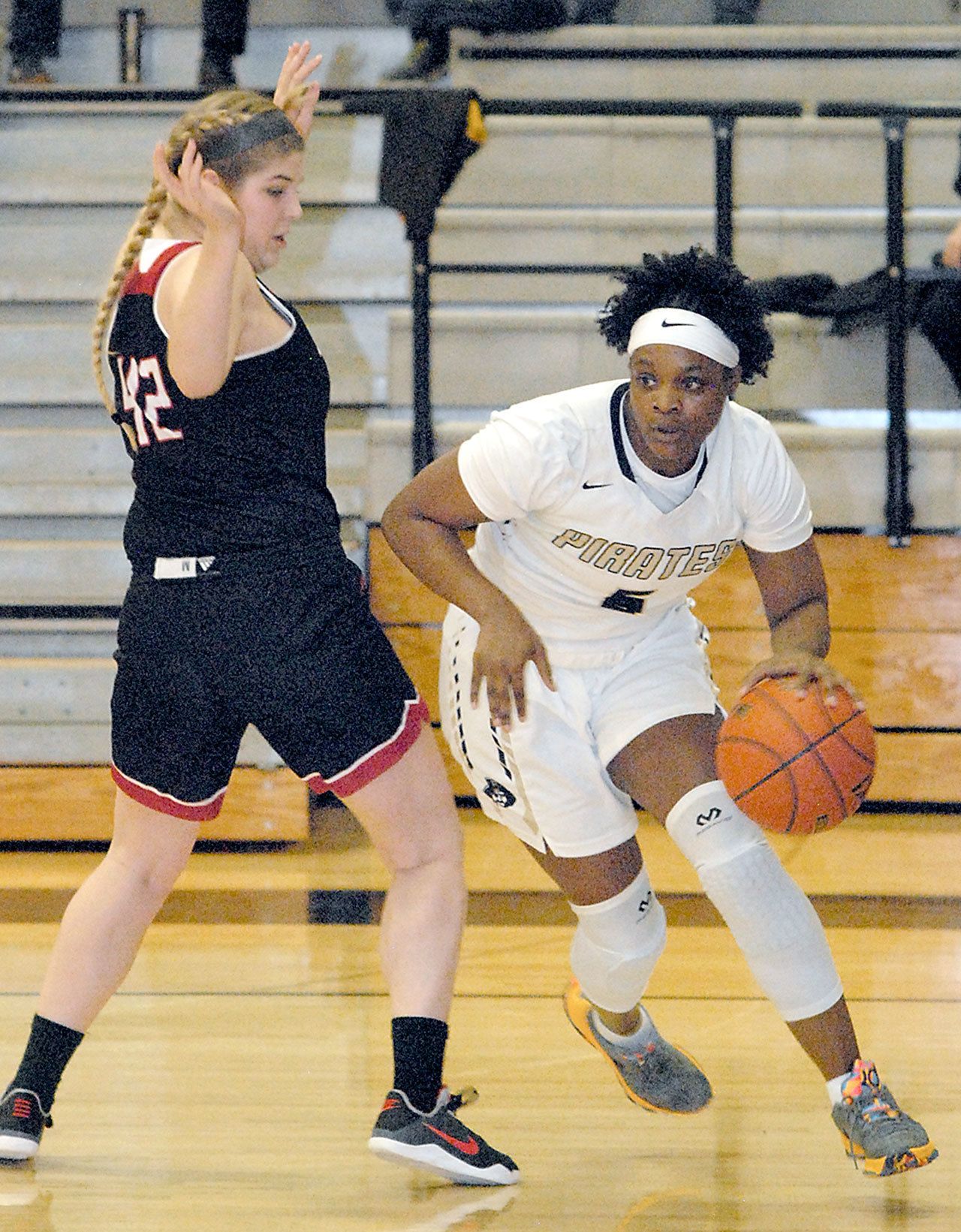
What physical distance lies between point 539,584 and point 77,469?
3.18 meters

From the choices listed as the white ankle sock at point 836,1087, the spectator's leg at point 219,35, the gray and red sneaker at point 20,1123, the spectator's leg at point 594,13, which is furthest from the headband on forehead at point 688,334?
the spectator's leg at point 594,13

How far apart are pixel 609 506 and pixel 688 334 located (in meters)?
0.29

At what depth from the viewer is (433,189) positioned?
480 cm

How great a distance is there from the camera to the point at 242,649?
236 cm

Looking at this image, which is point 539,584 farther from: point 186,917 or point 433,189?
point 433,189

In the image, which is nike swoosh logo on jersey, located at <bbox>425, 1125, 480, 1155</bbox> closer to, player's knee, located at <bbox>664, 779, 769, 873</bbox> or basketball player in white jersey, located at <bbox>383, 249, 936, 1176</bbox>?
basketball player in white jersey, located at <bbox>383, 249, 936, 1176</bbox>

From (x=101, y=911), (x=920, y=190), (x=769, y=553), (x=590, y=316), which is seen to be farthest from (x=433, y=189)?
(x=101, y=911)

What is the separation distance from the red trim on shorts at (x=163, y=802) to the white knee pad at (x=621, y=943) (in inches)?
25.6

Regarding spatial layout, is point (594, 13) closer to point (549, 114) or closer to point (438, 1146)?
point (549, 114)

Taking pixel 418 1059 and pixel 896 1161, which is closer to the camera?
pixel 896 1161

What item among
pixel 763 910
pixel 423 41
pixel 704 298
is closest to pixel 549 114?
pixel 423 41

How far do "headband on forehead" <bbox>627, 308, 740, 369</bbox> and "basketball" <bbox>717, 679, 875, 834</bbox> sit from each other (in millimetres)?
512

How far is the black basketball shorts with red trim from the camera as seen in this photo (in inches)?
93.1

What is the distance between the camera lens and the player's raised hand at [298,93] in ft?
8.38
